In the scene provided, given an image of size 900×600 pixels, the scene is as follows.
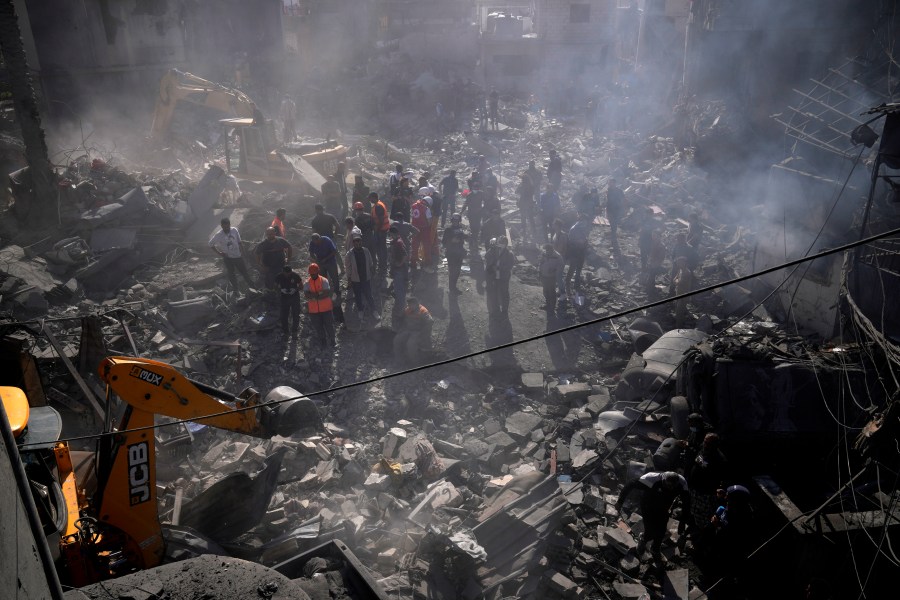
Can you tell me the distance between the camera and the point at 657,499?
596cm

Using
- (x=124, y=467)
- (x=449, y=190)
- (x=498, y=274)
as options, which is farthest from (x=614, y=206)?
(x=124, y=467)

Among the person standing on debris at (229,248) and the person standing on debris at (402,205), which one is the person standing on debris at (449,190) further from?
the person standing on debris at (229,248)

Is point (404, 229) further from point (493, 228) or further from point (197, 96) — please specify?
point (197, 96)

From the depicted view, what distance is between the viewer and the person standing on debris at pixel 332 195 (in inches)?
529

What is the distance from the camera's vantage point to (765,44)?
1852 centimetres

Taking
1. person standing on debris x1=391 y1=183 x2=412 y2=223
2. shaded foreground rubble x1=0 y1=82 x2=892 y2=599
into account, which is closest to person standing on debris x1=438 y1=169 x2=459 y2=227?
person standing on debris x1=391 y1=183 x2=412 y2=223

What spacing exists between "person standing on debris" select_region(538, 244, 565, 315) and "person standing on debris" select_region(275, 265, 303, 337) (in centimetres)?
422

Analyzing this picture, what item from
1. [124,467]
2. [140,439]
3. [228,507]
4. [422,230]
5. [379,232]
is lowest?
[228,507]

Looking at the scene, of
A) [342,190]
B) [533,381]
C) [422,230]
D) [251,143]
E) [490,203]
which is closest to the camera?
[533,381]

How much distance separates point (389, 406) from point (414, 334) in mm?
1308

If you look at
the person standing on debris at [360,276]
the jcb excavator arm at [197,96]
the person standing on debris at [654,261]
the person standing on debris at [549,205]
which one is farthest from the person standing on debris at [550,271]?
the jcb excavator arm at [197,96]

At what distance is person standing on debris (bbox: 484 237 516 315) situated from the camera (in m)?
10.2

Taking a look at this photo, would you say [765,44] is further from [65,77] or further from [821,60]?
[65,77]

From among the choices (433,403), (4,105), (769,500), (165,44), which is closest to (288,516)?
(433,403)
